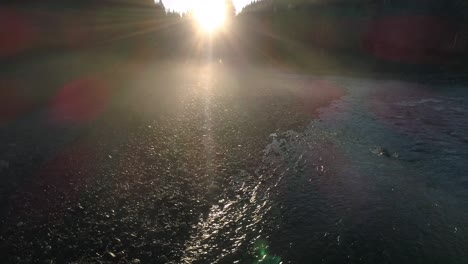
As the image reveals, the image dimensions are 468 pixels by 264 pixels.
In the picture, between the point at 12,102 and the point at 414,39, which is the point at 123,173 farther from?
the point at 414,39

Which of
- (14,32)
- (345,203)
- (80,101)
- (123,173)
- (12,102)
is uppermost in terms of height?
(14,32)

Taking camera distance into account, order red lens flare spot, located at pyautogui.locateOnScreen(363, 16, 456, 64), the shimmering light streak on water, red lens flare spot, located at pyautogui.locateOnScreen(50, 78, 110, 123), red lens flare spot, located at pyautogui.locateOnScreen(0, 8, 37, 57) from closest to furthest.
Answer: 1. the shimmering light streak on water
2. red lens flare spot, located at pyautogui.locateOnScreen(50, 78, 110, 123)
3. red lens flare spot, located at pyautogui.locateOnScreen(0, 8, 37, 57)
4. red lens flare spot, located at pyautogui.locateOnScreen(363, 16, 456, 64)

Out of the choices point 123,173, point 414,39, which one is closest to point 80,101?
point 123,173

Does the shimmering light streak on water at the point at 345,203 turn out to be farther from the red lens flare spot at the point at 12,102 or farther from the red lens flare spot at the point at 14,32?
the red lens flare spot at the point at 14,32

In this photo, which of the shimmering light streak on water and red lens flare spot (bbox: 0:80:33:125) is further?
red lens flare spot (bbox: 0:80:33:125)

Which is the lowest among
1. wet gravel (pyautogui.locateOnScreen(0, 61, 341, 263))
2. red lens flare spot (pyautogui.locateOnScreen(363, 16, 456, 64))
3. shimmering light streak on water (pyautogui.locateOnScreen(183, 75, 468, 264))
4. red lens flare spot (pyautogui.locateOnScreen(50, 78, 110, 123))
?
shimmering light streak on water (pyautogui.locateOnScreen(183, 75, 468, 264))

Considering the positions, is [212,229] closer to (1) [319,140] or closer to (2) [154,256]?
(2) [154,256]

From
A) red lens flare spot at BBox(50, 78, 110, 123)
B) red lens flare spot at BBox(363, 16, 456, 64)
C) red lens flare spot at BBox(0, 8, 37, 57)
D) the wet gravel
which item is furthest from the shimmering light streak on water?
red lens flare spot at BBox(363, 16, 456, 64)

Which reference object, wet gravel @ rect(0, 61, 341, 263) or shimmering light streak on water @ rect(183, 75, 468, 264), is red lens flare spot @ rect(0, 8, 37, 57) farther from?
shimmering light streak on water @ rect(183, 75, 468, 264)

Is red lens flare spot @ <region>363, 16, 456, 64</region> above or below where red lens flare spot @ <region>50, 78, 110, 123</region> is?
above

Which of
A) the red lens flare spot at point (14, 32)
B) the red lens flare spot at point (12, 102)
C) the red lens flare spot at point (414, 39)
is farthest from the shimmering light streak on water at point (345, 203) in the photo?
the red lens flare spot at point (414, 39)

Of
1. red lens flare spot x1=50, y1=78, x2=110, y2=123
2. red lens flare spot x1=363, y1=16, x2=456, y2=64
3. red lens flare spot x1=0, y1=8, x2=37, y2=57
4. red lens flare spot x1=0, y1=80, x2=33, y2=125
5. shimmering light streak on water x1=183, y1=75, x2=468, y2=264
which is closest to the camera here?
shimmering light streak on water x1=183, y1=75, x2=468, y2=264

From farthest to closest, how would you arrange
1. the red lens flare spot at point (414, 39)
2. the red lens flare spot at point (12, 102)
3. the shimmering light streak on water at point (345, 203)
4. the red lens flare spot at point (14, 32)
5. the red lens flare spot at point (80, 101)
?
the red lens flare spot at point (414, 39) → the red lens flare spot at point (14, 32) → the red lens flare spot at point (80, 101) → the red lens flare spot at point (12, 102) → the shimmering light streak on water at point (345, 203)

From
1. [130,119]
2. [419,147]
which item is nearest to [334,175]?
[419,147]
